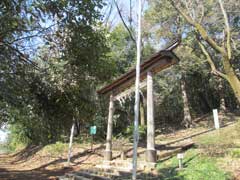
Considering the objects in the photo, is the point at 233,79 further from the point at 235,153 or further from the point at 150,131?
the point at 150,131

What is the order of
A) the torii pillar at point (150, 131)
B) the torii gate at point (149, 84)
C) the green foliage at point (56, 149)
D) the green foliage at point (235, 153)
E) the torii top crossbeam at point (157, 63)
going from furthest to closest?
the green foliage at point (56, 149), the torii top crossbeam at point (157, 63), the torii gate at point (149, 84), the torii pillar at point (150, 131), the green foliage at point (235, 153)

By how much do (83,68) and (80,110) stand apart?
2.96 feet

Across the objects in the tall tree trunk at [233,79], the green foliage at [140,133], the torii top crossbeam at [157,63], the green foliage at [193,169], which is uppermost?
the torii top crossbeam at [157,63]

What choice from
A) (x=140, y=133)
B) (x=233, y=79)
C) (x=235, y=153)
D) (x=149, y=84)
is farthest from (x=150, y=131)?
(x=140, y=133)

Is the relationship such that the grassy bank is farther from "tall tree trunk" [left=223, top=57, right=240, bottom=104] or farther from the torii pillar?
"tall tree trunk" [left=223, top=57, right=240, bottom=104]

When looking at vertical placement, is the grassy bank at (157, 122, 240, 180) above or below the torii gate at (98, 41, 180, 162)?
below

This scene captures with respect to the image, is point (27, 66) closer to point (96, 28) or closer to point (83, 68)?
point (83, 68)

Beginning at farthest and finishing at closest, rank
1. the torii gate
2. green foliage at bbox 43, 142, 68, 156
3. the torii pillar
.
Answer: green foliage at bbox 43, 142, 68, 156, the torii gate, the torii pillar

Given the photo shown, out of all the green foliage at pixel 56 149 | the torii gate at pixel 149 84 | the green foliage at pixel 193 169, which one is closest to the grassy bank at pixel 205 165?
the green foliage at pixel 193 169

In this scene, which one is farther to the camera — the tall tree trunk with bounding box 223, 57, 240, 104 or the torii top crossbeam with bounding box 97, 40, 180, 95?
the torii top crossbeam with bounding box 97, 40, 180, 95

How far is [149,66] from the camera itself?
10.4m

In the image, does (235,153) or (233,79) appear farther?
(233,79)

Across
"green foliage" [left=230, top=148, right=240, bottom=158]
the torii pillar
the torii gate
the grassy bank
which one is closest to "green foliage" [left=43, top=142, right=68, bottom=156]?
the torii gate

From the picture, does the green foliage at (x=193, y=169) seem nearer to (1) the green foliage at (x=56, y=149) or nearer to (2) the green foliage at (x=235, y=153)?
(2) the green foliage at (x=235, y=153)
